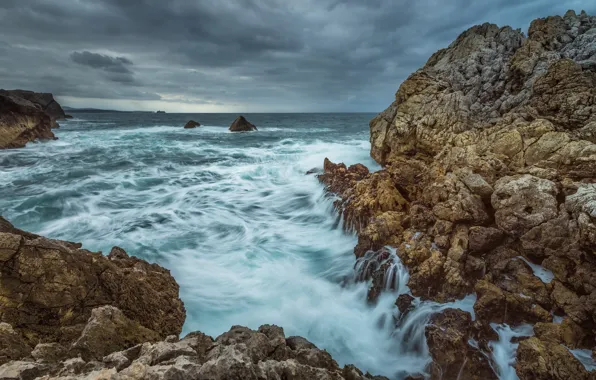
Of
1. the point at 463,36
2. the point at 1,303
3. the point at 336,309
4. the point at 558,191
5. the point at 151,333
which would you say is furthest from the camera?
the point at 463,36

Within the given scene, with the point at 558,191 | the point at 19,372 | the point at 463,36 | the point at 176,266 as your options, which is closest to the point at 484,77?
the point at 463,36

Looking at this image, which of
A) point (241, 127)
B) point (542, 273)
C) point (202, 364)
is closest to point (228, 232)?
point (202, 364)

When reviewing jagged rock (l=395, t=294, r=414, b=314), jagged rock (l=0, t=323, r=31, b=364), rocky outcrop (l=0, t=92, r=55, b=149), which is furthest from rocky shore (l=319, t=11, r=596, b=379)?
rocky outcrop (l=0, t=92, r=55, b=149)

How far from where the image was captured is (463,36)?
16.4 m

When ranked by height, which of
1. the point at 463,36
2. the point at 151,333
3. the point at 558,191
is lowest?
the point at 151,333

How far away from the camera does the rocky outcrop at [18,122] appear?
2867 cm

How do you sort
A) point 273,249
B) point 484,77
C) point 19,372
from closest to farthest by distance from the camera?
point 19,372, point 273,249, point 484,77

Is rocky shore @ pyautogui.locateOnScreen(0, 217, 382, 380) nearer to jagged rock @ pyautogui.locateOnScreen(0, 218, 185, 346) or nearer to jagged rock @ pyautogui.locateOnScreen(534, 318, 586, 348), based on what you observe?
jagged rock @ pyautogui.locateOnScreen(0, 218, 185, 346)

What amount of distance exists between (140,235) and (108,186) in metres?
8.22

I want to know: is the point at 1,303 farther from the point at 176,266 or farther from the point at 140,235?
the point at 140,235

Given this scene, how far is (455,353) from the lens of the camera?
→ 17.2 feet

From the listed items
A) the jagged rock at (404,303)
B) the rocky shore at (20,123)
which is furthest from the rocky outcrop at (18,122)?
the jagged rock at (404,303)

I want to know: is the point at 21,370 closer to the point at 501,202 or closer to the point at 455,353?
the point at 455,353

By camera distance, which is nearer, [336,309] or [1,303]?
[1,303]
